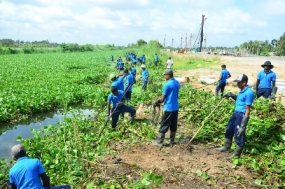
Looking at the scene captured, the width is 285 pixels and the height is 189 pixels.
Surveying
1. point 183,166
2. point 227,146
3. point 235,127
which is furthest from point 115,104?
point 235,127

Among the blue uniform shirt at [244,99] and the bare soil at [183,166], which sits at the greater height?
the blue uniform shirt at [244,99]

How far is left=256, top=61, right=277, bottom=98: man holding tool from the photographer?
8.16 metres

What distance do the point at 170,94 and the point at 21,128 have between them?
6.46 metres

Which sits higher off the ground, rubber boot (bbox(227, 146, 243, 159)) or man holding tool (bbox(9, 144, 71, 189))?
man holding tool (bbox(9, 144, 71, 189))

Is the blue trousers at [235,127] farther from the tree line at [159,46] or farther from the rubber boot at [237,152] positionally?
the tree line at [159,46]

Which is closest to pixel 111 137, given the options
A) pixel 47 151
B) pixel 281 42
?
pixel 47 151

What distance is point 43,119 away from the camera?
35.6 ft

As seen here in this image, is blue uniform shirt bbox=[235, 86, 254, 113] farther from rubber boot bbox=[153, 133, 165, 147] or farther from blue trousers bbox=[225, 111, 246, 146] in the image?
rubber boot bbox=[153, 133, 165, 147]

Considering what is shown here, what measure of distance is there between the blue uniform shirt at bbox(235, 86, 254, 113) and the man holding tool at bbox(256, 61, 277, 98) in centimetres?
318

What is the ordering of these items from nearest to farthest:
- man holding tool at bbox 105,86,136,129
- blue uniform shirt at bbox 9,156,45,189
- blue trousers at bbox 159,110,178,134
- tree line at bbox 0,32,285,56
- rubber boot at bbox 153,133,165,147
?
blue uniform shirt at bbox 9,156,45,189
blue trousers at bbox 159,110,178,134
rubber boot at bbox 153,133,165,147
man holding tool at bbox 105,86,136,129
tree line at bbox 0,32,285,56

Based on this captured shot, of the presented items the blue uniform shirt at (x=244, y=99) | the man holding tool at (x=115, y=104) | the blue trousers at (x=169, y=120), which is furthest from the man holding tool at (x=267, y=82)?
the man holding tool at (x=115, y=104)

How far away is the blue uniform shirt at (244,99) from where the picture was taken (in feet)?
17.6

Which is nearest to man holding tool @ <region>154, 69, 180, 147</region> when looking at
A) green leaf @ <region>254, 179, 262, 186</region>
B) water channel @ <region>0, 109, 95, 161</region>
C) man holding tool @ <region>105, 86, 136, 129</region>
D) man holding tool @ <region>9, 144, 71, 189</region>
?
man holding tool @ <region>105, 86, 136, 129</region>

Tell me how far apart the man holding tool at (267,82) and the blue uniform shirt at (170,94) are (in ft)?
12.2
